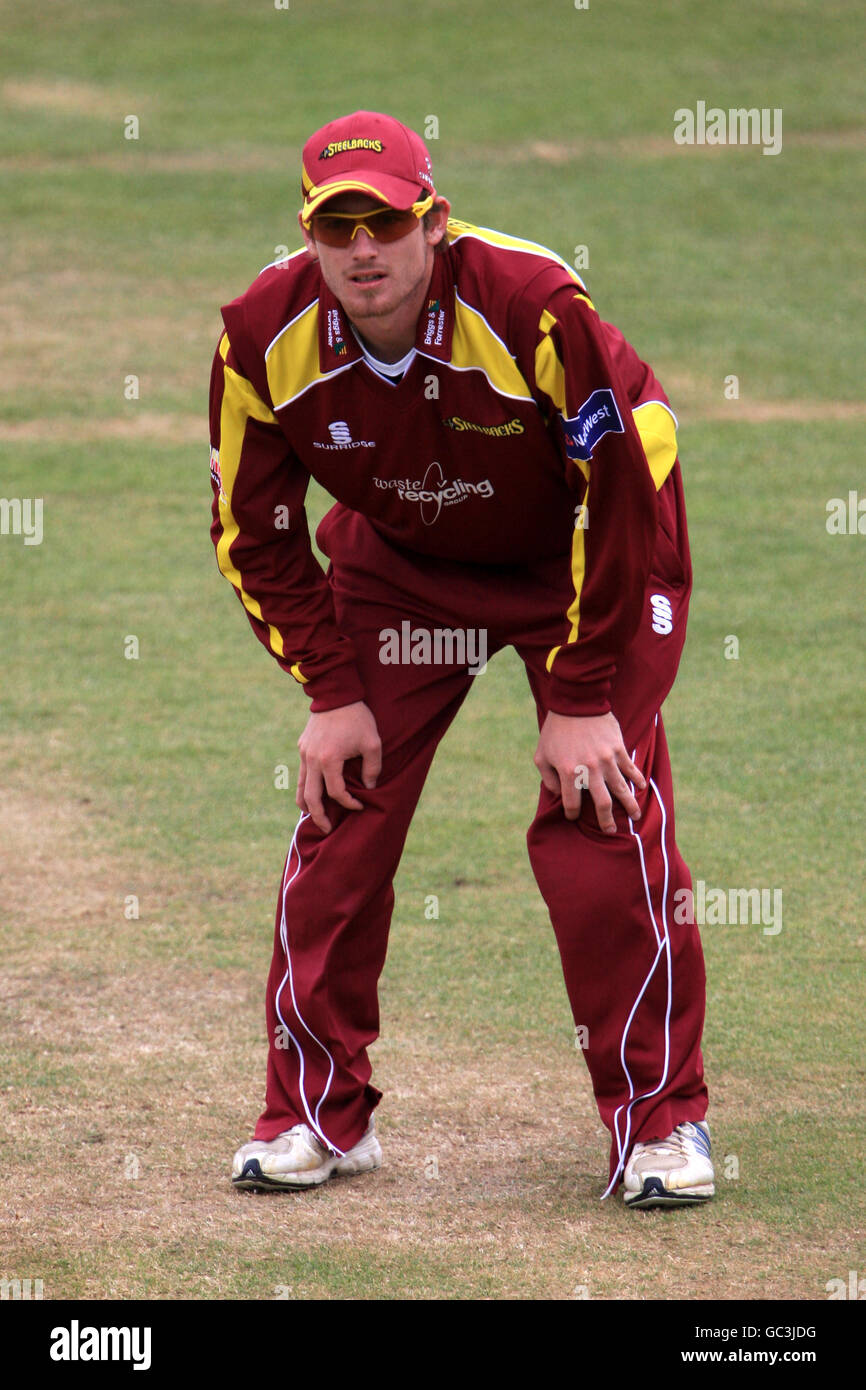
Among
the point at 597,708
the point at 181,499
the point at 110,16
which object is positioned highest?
the point at 110,16

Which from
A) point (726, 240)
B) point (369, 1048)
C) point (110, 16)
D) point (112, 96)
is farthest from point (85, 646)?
point (110, 16)

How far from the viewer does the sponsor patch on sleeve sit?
10.9 feet

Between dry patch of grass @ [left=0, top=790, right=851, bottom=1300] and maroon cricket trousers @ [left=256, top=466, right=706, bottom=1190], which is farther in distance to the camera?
maroon cricket trousers @ [left=256, top=466, right=706, bottom=1190]

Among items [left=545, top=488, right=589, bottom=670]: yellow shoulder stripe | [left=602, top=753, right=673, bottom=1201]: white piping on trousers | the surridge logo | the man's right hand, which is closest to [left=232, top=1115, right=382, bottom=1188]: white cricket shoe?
[left=602, top=753, right=673, bottom=1201]: white piping on trousers

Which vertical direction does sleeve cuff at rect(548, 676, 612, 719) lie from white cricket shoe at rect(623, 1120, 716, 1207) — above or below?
above

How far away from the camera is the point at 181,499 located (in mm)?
10180

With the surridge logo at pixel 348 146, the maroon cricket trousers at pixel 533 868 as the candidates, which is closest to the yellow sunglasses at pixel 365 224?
the surridge logo at pixel 348 146

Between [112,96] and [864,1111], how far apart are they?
16392 millimetres

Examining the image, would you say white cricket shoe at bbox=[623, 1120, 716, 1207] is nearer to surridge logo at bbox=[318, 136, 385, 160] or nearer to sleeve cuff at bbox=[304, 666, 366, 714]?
sleeve cuff at bbox=[304, 666, 366, 714]

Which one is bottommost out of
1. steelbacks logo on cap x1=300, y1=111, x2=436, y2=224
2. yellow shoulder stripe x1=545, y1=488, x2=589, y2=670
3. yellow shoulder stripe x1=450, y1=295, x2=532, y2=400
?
yellow shoulder stripe x1=545, y1=488, x2=589, y2=670

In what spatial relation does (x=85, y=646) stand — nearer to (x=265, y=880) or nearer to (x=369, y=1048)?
(x=265, y=880)

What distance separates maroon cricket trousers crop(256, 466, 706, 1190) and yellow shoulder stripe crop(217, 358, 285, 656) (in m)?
0.23

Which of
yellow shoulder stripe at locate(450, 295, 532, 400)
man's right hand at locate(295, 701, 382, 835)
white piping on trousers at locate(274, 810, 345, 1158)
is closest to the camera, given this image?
yellow shoulder stripe at locate(450, 295, 532, 400)

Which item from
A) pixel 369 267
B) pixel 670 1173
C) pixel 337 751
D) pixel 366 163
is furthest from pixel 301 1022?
pixel 366 163
